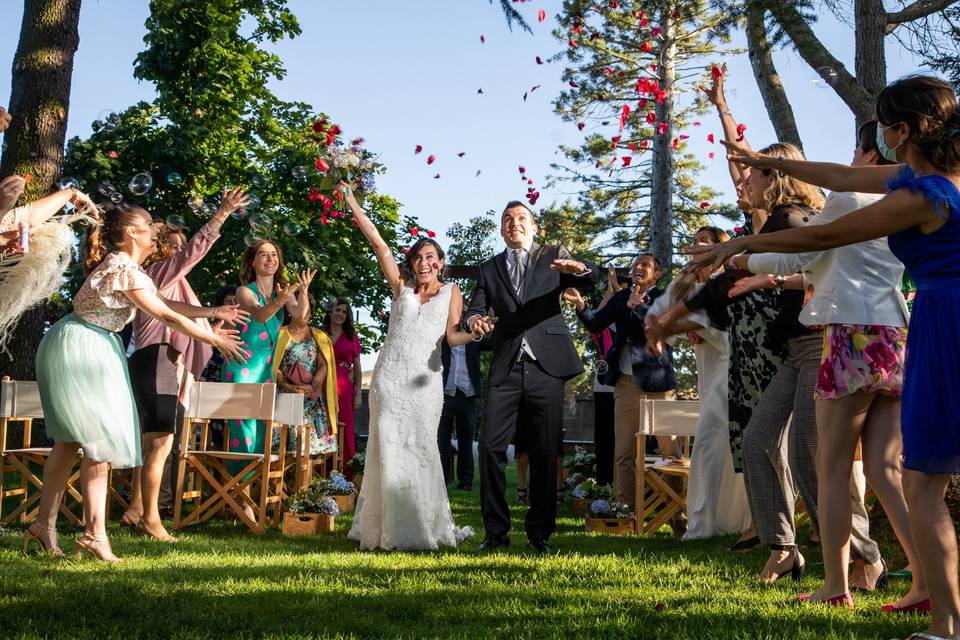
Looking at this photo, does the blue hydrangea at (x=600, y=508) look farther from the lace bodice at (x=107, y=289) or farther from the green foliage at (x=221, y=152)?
the green foliage at (x=221, y=152)

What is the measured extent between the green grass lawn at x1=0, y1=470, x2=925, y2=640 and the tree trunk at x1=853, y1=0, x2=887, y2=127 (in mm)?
7146

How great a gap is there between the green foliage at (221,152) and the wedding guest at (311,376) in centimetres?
739

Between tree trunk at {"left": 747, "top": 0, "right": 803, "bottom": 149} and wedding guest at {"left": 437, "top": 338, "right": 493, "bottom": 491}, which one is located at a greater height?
tree trunk at {"left": 747, "top": 0, "right": 803, "bottom": 149}

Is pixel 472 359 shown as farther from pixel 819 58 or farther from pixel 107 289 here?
pixel 107 289

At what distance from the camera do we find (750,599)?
13.9 feet

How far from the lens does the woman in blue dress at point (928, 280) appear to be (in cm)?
318

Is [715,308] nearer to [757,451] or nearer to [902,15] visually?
[757,451]

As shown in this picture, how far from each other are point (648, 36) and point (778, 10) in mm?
12298

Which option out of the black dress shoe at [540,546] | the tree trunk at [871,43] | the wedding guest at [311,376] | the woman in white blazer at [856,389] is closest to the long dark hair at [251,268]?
the wedding guest at [311,376]

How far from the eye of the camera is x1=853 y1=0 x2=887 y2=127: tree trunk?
11078mm

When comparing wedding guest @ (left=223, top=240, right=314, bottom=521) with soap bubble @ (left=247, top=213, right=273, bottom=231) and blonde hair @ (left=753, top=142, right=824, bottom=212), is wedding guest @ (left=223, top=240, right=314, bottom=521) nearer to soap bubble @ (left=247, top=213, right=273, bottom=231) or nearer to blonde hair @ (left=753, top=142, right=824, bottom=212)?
soap bubble @ (left=247, top=213, right=273, bottom=231)

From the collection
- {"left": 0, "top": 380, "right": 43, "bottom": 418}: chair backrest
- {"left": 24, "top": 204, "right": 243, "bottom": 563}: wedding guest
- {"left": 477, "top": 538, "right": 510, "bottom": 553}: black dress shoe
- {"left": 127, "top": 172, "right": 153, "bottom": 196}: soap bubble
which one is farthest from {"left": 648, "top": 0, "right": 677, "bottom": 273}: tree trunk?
{"left": 24, "top": 204, "right": 243, "bottom": 563}: wedding guest

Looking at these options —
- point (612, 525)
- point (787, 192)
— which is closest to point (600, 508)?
point (612, 525)

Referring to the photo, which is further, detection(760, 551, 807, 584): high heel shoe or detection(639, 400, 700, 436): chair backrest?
detection(639, 400, 700, 436): chair backrest
